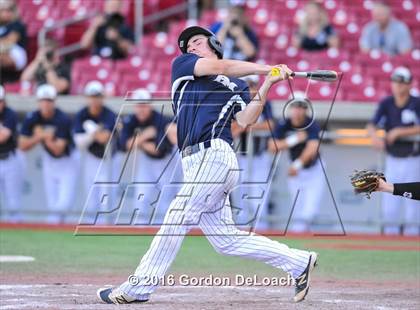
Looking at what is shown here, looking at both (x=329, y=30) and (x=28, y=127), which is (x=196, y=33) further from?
(x=329, y=30)

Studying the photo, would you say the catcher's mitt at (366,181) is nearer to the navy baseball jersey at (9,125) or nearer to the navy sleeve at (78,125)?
the navy sleeve at (78,125)

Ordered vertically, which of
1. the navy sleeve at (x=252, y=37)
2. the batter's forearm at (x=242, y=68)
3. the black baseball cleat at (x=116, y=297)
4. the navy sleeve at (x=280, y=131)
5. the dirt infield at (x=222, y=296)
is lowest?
the navy sleeve at (x=280, y=131)

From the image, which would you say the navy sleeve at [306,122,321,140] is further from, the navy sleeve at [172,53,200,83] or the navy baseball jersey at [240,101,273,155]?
the navy sleeve at [172,53,200,83]

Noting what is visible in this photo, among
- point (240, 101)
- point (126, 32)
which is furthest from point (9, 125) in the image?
point (240, 101)

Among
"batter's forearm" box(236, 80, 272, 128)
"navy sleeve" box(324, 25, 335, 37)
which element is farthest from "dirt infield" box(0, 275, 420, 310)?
"navy sleeve" box(324, 25, 335, 37)

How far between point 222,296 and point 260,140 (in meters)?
6.87

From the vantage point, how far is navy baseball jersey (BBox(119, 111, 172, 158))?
14695 mm

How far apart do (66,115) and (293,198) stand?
3611mm

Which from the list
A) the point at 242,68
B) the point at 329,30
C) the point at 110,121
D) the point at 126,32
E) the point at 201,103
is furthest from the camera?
the point at 126,32

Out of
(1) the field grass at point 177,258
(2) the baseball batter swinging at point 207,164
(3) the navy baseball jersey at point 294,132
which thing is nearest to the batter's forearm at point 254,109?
(2) the baseball batter swinging at point 207,164

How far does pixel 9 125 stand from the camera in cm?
1513

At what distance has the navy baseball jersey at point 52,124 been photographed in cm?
Result: 1516

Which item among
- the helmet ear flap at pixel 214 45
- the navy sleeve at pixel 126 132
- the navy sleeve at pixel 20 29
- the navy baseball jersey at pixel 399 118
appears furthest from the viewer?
the navy sleeve at pixel 20 29

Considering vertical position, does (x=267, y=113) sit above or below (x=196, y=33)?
below
